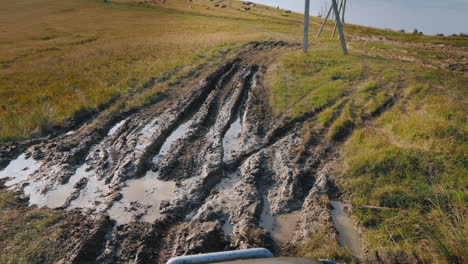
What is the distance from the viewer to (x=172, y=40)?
88.7 ft

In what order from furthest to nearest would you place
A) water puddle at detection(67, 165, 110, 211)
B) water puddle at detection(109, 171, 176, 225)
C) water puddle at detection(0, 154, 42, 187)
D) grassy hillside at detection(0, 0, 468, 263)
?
water puddle at detection(0, 154, 42, 187) → water puddle at detection(67, 165, 110, 211) → water puddle at detection(109, 171, 176, 225) → grassy hillside at detection(0, 0, 468, 263)

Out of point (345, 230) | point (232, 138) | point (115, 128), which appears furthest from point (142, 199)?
point (115, 128)

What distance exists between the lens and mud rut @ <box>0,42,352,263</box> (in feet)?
15.8

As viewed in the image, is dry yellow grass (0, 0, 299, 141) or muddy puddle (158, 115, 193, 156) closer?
muddy puddle (158, 115, 193, 156)

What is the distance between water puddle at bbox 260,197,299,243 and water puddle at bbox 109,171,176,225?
6.86 ft

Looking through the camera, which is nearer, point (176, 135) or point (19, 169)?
point (19, 169)

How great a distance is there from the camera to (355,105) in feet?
32.3

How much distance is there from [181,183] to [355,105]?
688cm

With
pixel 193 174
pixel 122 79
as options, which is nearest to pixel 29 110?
pixel 122 79

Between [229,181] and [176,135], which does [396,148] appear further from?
[176,135]

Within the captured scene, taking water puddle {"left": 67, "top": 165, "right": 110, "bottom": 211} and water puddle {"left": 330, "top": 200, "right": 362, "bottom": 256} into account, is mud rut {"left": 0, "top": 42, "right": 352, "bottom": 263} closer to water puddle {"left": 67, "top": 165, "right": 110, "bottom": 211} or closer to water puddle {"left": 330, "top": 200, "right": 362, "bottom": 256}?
water puddle {"left": 67, "top": 165, "right": 110, "bottom": 211}

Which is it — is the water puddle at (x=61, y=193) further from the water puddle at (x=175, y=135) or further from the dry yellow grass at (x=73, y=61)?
the dry yellow grass at (x=73, y=61)

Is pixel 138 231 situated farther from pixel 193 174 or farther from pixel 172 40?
pixel 172 40

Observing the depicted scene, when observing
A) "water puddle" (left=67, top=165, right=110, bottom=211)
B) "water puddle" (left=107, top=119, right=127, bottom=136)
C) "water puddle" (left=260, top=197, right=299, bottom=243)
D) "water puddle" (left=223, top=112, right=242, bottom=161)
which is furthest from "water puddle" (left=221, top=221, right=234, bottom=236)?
"water puddle" (left=107, top=119, right=127, bottom=136)
